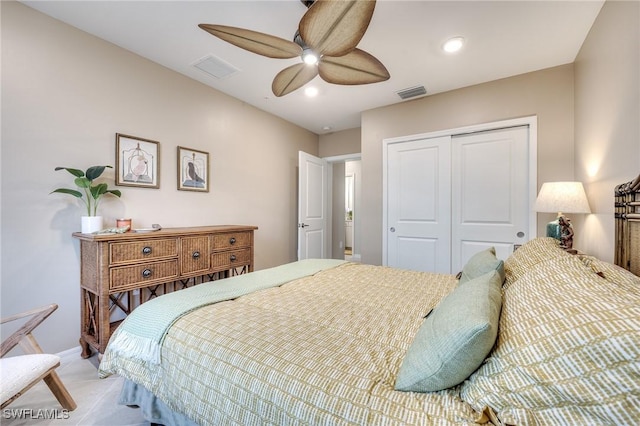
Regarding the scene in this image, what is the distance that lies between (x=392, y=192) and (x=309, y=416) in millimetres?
3128

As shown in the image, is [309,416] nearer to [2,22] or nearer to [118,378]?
[118,378]

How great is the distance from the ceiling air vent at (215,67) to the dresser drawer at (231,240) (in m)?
1.67

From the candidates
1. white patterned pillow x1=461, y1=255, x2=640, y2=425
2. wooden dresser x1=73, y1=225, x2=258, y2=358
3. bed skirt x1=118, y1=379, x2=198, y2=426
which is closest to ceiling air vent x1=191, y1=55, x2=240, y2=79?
wooden dresser x1=73, y1=225, x2=258, y2=358

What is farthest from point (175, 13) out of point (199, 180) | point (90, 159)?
point (199, 180)

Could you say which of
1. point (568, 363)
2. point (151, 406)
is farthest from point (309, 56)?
point (151, 406)

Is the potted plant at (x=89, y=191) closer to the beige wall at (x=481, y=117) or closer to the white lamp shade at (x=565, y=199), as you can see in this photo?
the beige wall at (x=481, y=117)

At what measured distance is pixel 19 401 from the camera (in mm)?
1604

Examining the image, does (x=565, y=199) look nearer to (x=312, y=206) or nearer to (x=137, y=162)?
(x=312, y=206)

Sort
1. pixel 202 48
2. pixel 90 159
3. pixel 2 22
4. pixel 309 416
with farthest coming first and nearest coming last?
pixel 202 48 → pixel 90 159 → pixel 2 22 → pixel 309 416

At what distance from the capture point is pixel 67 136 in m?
2.08

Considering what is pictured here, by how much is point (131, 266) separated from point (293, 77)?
188cm

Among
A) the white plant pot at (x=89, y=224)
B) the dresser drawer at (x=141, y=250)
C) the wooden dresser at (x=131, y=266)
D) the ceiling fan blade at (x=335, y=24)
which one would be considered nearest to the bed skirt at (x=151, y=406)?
the wooden dresser at (x=131, y=266)

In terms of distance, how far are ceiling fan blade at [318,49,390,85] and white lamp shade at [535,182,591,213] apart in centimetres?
160

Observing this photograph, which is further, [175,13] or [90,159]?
[90,159]
